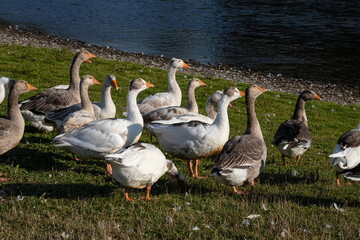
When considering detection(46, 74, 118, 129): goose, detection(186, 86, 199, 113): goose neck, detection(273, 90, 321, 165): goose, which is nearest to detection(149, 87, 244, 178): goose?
detection(273, 90, 321, 165): goose

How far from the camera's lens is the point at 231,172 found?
915 centimetres

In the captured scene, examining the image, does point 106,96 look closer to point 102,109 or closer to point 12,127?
point 102,109

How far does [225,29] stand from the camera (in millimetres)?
43406

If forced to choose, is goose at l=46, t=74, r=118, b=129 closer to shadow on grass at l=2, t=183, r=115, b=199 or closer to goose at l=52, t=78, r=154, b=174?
goose at l=52, t=78, r=154, b=174

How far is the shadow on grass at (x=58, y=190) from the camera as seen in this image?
905cm

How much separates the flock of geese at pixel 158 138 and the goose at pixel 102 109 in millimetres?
26

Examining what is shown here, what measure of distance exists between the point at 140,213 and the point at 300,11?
47015 mm

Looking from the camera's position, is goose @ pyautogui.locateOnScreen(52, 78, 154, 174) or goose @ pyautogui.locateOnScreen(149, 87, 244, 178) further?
goose @ pyautogui.locateOnScreen(149, 87, 244, 178)

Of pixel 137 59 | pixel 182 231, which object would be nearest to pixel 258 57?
pixel 137 59

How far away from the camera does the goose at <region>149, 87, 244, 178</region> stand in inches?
417

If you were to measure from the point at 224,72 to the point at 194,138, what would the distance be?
839 inches

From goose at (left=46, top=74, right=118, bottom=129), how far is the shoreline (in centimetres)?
1520

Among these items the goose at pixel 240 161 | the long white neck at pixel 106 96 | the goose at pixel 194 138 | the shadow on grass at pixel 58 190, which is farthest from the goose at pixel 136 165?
the long white neck at pixel 106 96

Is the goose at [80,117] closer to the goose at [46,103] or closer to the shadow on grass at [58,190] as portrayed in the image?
the goose at [46,103]
